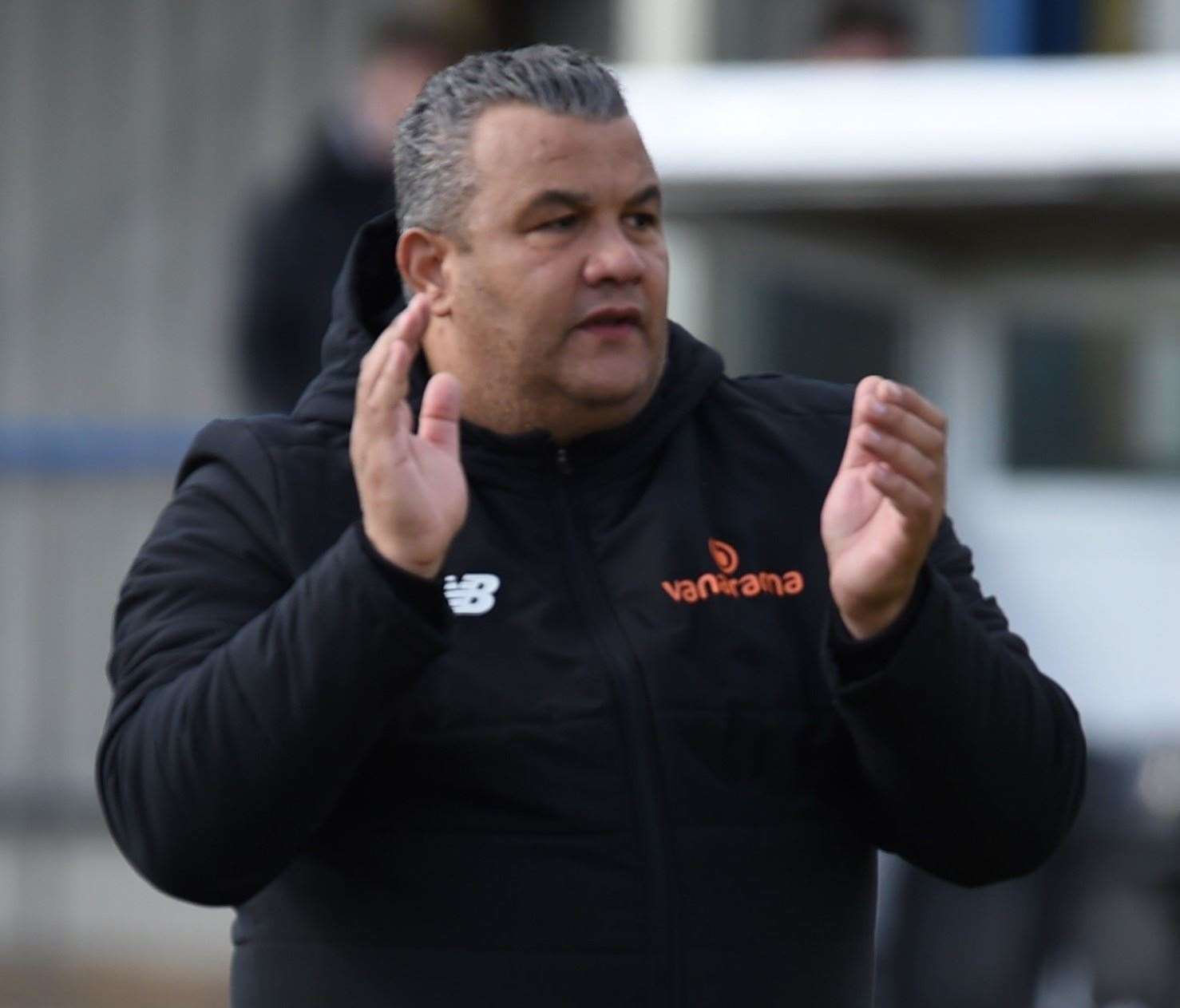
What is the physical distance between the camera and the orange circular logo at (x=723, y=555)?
2600 millimetres

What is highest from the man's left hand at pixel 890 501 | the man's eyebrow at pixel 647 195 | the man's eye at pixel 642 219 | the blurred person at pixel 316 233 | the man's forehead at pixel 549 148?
the man's forehead at pixel 549 148

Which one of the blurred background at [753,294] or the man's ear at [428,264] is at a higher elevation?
the man's ear at [428,264]

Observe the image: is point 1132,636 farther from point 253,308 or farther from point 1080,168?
point 253,308

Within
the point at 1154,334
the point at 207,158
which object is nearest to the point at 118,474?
the point at 207,158

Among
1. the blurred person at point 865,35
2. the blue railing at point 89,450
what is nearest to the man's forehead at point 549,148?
the blurred person at point 865,35

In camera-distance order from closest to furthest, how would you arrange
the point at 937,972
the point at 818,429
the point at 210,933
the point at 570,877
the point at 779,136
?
1. the point at 570,877
2. the point at 818,429
3. the point at 937,972
4. the point at 779,136
5. the point at 210,933

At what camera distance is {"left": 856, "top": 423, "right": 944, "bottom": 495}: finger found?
7.80 feet

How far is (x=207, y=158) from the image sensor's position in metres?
7.59

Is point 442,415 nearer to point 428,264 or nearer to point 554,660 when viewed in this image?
point 554,660

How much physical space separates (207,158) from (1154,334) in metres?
2.81

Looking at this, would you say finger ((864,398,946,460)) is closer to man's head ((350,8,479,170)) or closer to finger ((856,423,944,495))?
finger ((856,423,944,495))

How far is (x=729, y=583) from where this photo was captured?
8.49 ft

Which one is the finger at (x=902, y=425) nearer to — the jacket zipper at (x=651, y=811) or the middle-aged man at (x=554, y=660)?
the middle-aged man at (x=554, y=660)

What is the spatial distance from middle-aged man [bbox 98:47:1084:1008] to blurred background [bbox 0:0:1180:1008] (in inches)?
94.9
